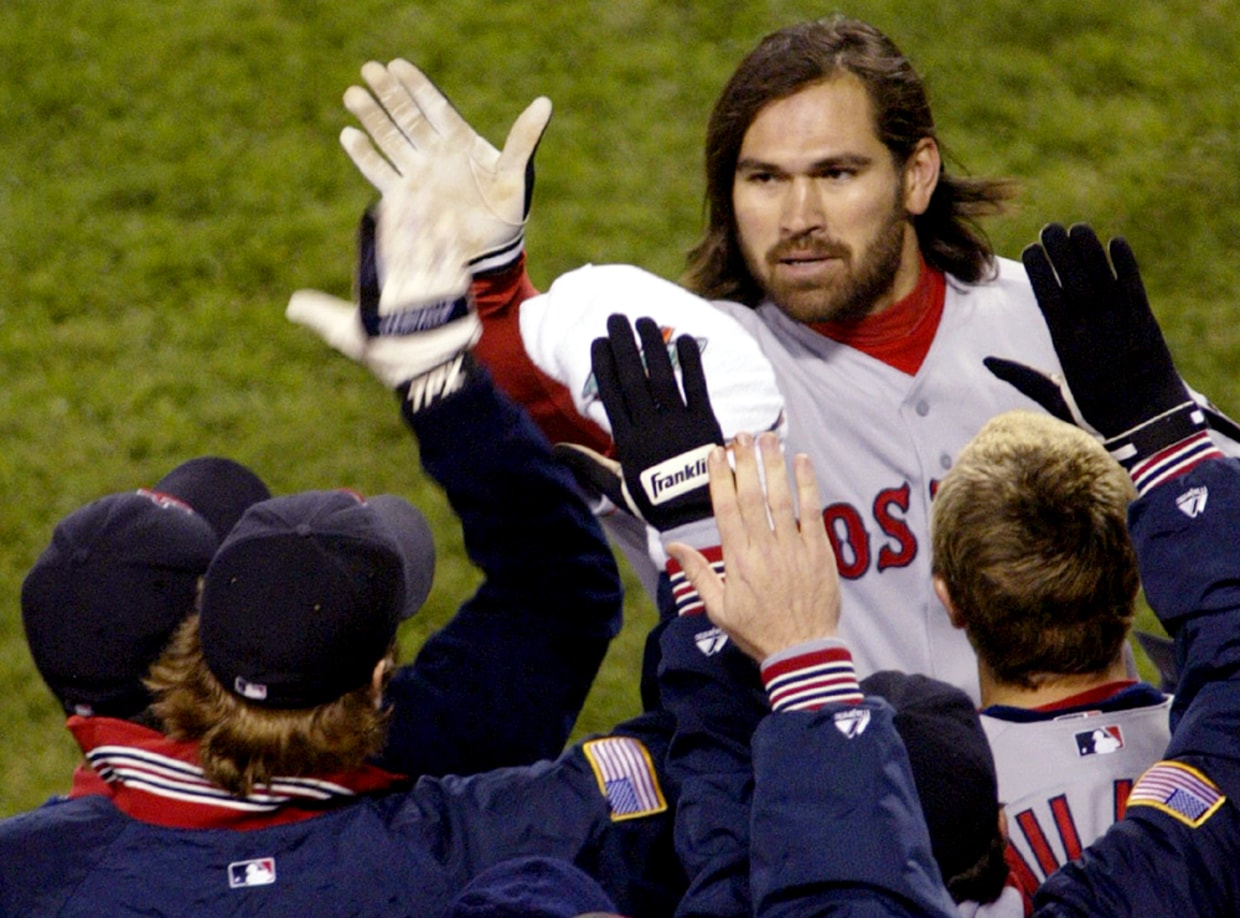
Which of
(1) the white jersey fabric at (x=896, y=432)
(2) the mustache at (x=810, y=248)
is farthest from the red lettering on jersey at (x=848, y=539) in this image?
(2) the mustache at (x=810, y=248)

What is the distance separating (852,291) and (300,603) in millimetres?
1273

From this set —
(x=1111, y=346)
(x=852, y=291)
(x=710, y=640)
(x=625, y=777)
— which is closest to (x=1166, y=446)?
(x=1111, y=346)

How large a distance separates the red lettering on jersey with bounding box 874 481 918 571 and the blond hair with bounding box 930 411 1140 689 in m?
0.55

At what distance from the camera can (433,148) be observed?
7.95ft

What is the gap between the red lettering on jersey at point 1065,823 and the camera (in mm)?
2154

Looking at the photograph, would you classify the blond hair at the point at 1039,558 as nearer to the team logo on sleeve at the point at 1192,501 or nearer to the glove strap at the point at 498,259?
the team logo on sleeve at the point at 1192,501

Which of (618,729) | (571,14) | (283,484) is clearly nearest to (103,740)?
(618,729)

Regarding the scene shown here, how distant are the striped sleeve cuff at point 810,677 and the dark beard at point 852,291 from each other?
1.22 meters

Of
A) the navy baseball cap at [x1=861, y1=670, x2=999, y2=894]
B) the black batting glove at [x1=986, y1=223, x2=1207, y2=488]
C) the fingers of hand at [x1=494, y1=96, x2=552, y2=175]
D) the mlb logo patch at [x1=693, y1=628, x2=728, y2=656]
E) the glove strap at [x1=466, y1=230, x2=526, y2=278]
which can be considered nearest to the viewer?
the navy baseball cap at [x1=861, y1=670, x2=999, y2=894]

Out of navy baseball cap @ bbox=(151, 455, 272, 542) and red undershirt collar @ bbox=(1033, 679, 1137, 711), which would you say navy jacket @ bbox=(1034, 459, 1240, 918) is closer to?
red undershirt collar @ bbox=(1033, 679, 1137, 711)

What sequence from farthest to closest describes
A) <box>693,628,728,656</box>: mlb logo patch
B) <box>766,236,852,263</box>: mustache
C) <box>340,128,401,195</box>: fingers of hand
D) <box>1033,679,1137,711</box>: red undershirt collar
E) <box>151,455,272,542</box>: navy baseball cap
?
<box>766,236,852,263</box>: mustache, <box>151,455,272,542</box>: navy baseball cap, <box>340,128,401,195</box>: fingers of hand, <box>1033,679,1137,711</box>: red undershirt collar, <box>693,628,728,656</box>: mlb logo patch

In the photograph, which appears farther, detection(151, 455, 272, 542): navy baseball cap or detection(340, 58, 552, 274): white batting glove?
detection(151, 455, 272, 542): navy baseball cap

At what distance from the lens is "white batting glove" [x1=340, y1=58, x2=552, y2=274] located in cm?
240

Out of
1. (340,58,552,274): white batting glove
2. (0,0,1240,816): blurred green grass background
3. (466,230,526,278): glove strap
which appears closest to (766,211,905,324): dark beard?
(466,230,526,278): glove strap
